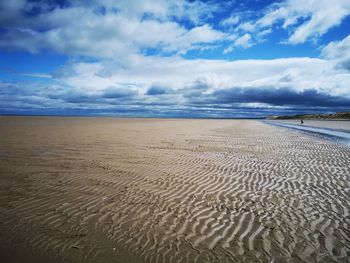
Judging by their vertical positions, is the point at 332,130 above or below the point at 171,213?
below

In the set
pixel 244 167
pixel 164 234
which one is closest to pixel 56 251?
pixel 164 234

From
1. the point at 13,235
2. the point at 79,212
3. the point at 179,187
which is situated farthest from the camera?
the point at 179,187

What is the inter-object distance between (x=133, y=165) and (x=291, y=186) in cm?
656

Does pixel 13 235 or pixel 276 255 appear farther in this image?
pixel 13 235

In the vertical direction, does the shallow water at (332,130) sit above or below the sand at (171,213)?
below

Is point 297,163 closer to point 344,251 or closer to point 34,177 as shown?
point 344,251

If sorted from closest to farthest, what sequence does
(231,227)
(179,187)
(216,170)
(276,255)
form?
(276,255) < (231,227) < (179,187) < (216,170)

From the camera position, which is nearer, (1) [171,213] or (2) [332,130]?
(1) [171,213]

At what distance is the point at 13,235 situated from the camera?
15.6 feet

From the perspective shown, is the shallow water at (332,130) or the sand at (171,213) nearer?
the sand at (171,213)

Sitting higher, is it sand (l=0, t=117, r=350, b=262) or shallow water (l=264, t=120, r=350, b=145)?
sand (l=0, t=117, r=350, b=262)

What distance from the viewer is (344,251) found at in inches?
175

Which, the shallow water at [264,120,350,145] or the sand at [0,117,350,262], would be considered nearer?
the sand at [0,117,350,262]

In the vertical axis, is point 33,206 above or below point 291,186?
above
